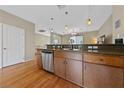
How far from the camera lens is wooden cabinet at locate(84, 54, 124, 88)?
6.12 feet

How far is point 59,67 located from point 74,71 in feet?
2.40

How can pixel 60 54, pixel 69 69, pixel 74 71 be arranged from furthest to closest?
pixel 60 54, pixel 69 69, pixel 74 71

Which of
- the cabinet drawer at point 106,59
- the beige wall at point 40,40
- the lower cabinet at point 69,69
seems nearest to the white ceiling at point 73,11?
the lower cabinet at point 69,69

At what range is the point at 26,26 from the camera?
6707 millimetres

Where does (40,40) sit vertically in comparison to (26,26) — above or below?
below

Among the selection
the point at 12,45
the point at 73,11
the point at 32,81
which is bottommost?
the point at 32,81

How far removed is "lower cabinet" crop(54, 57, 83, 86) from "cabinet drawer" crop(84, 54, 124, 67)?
35cm

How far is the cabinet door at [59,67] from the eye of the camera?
3.25 metres

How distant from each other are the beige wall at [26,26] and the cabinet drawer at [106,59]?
423 centimetres

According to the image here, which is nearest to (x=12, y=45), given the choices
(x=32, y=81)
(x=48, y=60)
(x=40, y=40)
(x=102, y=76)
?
(x=48, y=60)

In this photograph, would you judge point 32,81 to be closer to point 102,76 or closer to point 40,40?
point 102,76

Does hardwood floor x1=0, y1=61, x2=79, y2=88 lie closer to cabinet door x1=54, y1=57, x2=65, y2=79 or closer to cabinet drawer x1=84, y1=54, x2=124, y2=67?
cabinet door x1=54, y1=57, x2=65, y2=79

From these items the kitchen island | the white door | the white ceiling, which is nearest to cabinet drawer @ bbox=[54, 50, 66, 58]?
the kitchen island
